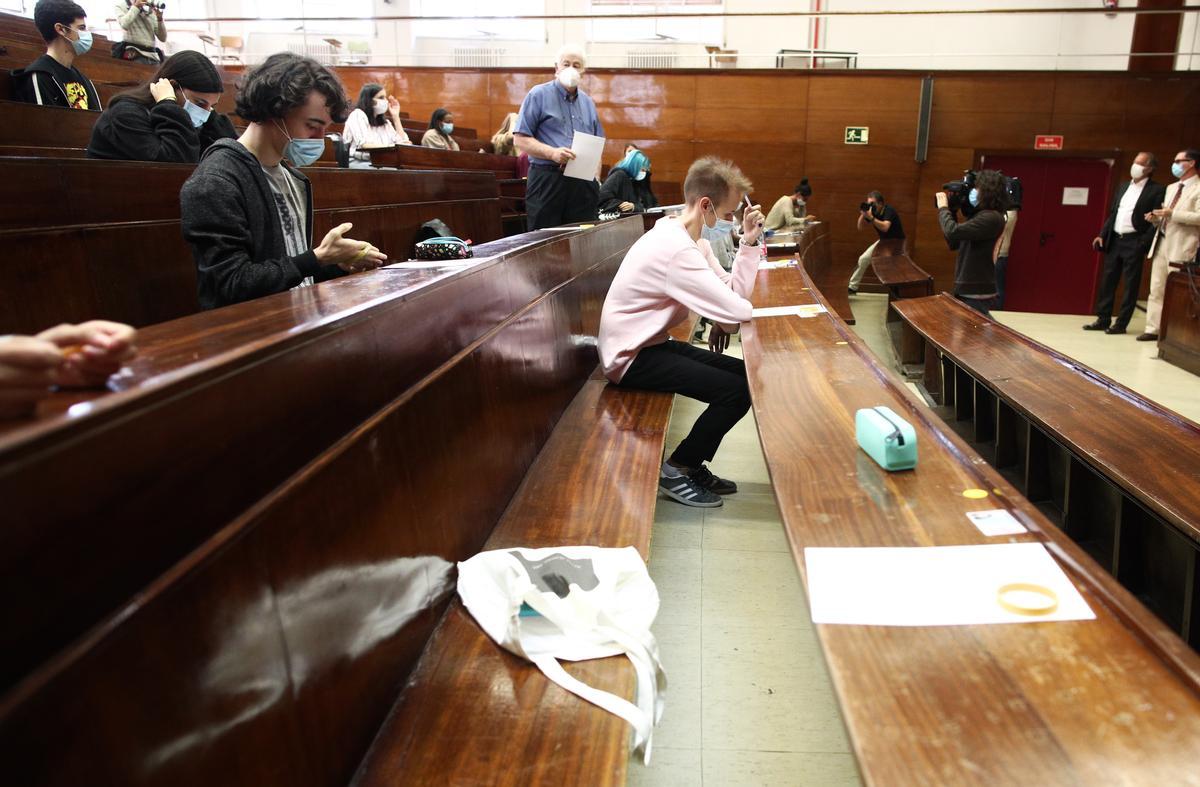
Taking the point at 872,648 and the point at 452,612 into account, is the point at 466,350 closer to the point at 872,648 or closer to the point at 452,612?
the point at 452,612

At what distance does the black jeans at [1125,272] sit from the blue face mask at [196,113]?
758 centimetres

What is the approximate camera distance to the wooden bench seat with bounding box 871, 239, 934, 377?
18.3ft

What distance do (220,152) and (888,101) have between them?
9673mm

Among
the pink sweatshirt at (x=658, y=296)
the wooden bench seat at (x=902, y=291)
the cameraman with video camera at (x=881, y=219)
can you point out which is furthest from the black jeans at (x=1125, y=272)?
the pink sweatshirt at (x=658, y=296)

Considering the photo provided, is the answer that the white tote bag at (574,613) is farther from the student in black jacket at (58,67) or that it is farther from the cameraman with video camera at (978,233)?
the cameraman with video camera at (978,233)

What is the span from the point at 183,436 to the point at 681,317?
2.55 meters

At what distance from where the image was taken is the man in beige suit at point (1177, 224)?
636 cm

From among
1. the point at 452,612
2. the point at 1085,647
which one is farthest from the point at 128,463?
the point at 1085,647

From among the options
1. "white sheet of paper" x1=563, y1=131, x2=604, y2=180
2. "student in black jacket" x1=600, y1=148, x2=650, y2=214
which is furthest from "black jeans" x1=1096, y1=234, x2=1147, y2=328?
"white sheet of paper" x1=563, y1=131, x2=604, y2=180

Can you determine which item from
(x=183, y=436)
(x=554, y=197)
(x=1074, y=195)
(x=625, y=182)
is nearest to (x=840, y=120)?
(x=1074, y=195)

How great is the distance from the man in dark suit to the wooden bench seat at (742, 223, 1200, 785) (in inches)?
282

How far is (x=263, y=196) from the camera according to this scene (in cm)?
187

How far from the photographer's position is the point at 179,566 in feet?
2.73

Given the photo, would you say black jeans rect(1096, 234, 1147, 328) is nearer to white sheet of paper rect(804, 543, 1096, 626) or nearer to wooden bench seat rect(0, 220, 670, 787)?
wooden bench seat rect(0, 220, 670, 787)
